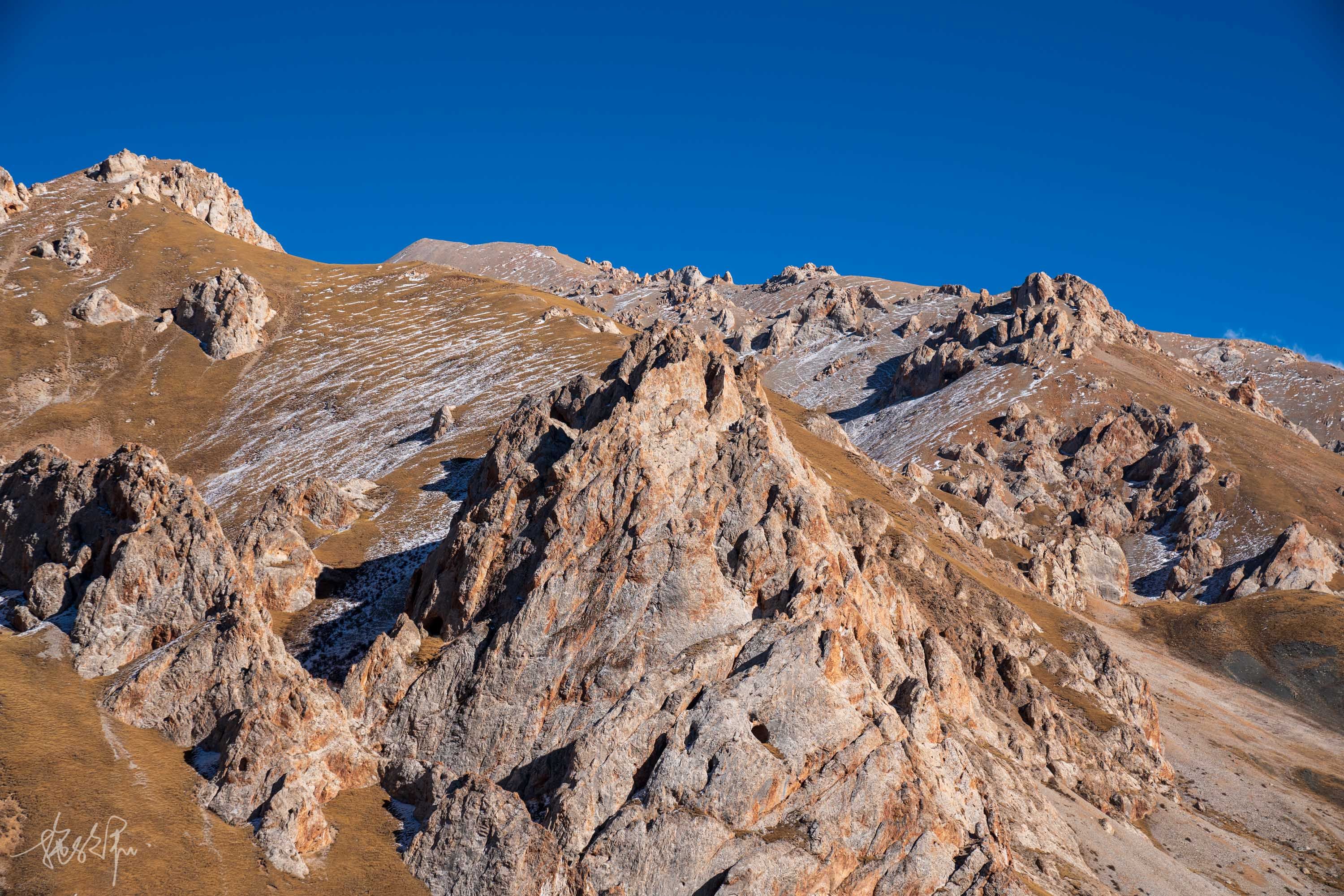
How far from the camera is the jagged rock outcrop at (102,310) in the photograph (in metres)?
186

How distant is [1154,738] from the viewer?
109875 millimetres

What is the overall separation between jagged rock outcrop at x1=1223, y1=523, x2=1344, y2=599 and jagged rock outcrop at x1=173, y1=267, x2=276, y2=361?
206000 mm

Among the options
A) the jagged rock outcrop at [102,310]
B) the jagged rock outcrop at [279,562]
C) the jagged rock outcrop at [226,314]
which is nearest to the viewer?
the jagged rock outcrop at [279,562]

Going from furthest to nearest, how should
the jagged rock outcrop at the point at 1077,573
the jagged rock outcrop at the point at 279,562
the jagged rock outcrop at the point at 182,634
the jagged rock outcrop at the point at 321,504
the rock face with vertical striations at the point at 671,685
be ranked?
1. the jagged rock outcrop at the point at 1077,573
2. the jagged rock outcrop at the point at 321,504
3. the jagged rock outcrop at the point at 279,562
4. the jagged rock outcrop at the point at 182,634
5. the rock face with vertical striations at the point at 671,685

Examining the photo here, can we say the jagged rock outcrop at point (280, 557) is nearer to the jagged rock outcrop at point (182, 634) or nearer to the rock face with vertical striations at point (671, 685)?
the jagged rock outcrop at point (182, 634)

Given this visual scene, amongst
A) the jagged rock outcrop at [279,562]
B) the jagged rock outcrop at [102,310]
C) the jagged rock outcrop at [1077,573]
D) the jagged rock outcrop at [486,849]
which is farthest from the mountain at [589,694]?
the jagged rock outcrop at [102,310]

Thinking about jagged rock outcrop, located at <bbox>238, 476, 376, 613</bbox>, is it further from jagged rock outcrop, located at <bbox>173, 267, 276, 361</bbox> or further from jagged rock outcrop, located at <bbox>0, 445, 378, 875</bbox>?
jagged rock outcrop, located at <bbox>173, 267, 276, 361</bbox>

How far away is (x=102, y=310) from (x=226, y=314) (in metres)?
29.0

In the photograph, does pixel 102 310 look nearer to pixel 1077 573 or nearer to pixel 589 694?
pixel 589 694

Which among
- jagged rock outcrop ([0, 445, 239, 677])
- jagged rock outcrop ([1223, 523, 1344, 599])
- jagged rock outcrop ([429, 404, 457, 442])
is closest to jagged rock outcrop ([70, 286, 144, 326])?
jagged rock outcrop ([429, 404, 457, 442])

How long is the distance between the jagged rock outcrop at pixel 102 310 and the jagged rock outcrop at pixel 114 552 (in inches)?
5174

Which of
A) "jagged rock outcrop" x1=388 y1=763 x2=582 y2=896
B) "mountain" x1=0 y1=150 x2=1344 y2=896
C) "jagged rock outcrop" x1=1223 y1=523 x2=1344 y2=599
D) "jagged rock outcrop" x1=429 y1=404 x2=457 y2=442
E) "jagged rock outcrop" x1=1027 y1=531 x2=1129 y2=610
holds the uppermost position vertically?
"jagged rock outcrop" x1=1223 y1=523 x2=1344 y2=599
